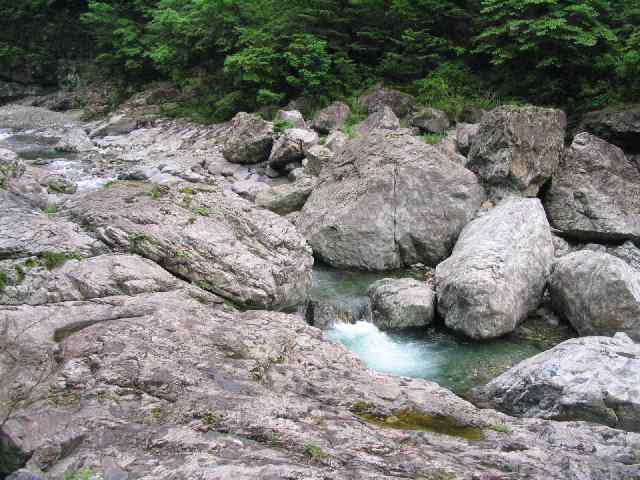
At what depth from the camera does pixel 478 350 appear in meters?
8.44

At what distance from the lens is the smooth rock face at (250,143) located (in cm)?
1697

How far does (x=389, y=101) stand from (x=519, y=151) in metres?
7.85

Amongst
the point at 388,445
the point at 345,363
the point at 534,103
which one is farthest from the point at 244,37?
the point at 388,445

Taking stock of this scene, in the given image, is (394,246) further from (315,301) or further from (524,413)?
(524,413)

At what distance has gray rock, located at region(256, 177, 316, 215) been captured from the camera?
13.7m

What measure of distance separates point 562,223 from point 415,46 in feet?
34.9

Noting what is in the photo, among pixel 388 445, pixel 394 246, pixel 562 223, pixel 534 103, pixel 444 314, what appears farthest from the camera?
pixel 534 103

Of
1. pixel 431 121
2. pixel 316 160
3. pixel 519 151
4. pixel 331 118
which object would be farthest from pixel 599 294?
pixel 331 118

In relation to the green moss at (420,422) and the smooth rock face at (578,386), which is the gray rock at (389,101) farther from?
the green moss at (420,422)

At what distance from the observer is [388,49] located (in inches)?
838

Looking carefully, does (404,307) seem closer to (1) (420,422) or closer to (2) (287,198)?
(1) (420,422)

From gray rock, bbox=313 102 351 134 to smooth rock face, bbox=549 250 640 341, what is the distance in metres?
10.9

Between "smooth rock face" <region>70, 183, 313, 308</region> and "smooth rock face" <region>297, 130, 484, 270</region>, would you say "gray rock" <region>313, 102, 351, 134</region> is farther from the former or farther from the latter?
"smooth rock face" <region>70, 183, 313, 308</region>

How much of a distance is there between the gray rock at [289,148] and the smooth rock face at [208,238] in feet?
24.4
